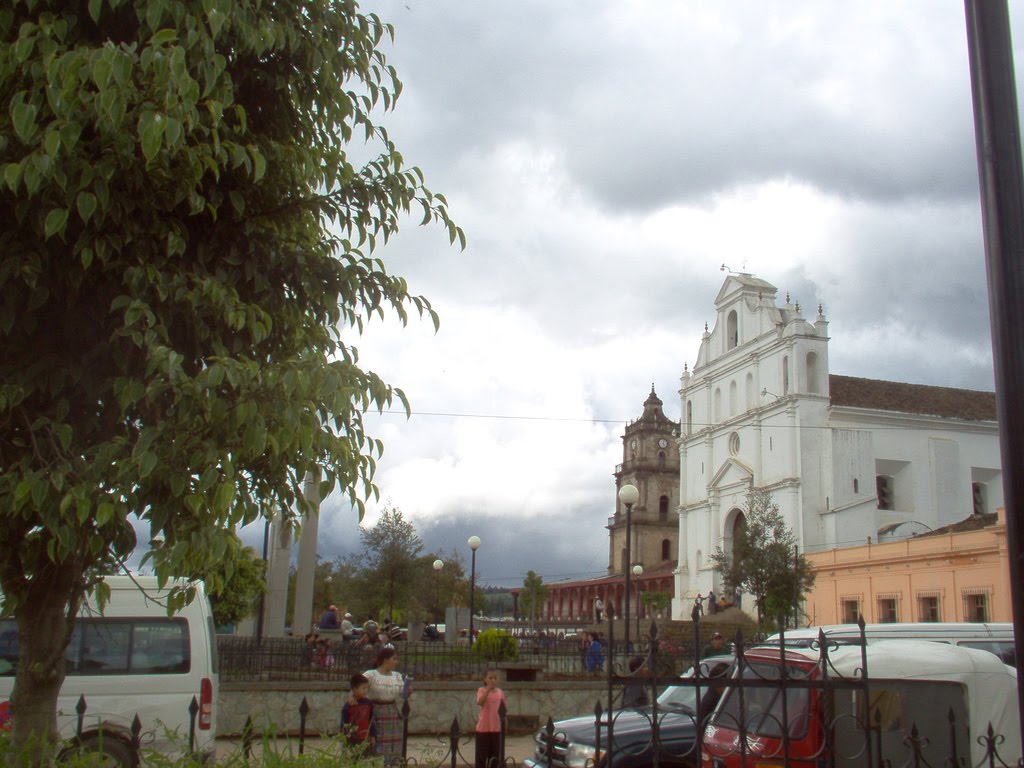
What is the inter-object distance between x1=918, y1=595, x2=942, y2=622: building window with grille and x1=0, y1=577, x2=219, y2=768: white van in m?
32.2

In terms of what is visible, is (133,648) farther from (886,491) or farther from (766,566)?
(886,491)

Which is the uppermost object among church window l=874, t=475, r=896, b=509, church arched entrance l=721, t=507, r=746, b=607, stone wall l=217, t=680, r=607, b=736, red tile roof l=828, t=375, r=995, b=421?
red tile roof l=828, t=375, r=995, b=421

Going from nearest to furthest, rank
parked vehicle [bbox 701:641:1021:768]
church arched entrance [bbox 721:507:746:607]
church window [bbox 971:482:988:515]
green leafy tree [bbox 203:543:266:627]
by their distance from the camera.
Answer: parked vehicle [bbox 701:641:1021:768] < green leafy tree [bbox 203:543:266:627] < church window [bbox 971:482:988:515] < church arched entrance [bbox 721:507:746:607]

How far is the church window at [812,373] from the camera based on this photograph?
168 ft

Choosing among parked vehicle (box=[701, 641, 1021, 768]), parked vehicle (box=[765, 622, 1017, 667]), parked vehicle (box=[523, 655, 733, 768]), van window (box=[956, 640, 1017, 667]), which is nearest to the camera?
parked vehicle (box=[701, 641, 1021, 768])

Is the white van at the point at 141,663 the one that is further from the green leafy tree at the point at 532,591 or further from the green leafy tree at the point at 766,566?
the green leafy tree at the point at 532,591

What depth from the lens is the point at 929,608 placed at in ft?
124

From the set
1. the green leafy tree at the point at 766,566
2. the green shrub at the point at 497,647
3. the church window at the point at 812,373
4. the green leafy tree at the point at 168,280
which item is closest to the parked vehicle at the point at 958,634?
the green shrub at the point at 497,647

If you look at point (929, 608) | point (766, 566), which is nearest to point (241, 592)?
point (766, 566)

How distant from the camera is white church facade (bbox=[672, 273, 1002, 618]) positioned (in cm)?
4925

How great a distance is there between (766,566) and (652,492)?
4180 centimetres

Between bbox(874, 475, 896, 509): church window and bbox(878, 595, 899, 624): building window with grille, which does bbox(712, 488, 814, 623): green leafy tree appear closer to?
bbox(878, 595, 899, 624): building window with grille

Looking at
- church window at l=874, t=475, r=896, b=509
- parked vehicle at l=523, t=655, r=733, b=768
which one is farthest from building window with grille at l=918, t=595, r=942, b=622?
parked vehicle at l=523, t=655, r=733, b=768

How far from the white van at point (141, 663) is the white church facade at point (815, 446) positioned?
134 ft
